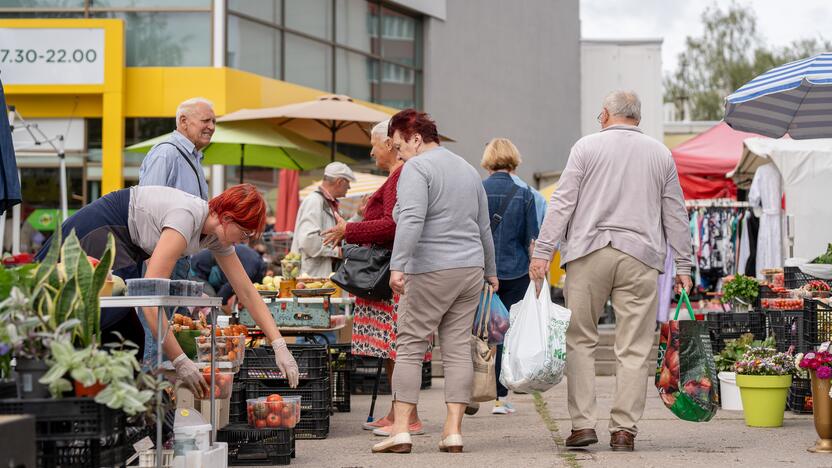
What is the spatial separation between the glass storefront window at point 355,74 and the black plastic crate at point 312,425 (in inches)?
651

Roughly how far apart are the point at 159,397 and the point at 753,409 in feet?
15.8

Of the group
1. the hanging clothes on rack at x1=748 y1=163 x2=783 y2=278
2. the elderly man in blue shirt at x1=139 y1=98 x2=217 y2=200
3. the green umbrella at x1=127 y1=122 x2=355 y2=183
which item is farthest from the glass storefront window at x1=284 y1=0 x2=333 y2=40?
the elderly man in blue shirt at x1=139 y1=98 x2=217 y2=200

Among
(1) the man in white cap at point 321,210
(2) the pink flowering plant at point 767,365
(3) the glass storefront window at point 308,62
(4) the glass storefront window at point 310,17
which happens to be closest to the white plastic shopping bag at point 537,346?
(2) the pink flowering plant at point 767,365

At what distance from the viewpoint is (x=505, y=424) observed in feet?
26.6

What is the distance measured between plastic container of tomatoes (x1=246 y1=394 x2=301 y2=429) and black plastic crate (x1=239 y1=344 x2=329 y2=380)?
819mm

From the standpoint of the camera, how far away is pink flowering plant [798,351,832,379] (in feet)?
21.2

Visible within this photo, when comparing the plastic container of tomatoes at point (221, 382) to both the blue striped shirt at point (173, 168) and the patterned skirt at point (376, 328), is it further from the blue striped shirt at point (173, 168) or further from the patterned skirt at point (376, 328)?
the blue striped shirt at point (173, 168)

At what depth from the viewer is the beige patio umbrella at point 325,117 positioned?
13430 mm

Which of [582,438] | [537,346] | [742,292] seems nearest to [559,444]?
[582,438]

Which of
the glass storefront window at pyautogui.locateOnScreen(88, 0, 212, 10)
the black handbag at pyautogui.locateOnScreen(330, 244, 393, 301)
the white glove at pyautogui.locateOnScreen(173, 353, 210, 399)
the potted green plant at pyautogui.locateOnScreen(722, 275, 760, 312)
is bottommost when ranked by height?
the white glove at pyautogui.locateOnScreen(173, 353, 210, 399)

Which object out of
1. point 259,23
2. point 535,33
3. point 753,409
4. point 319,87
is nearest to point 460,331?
point 753,409

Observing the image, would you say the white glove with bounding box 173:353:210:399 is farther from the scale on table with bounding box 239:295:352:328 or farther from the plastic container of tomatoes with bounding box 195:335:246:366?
the scale on table with bounding box 239:295:352:328

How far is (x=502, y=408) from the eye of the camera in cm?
874

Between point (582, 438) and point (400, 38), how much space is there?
66.7 feet
